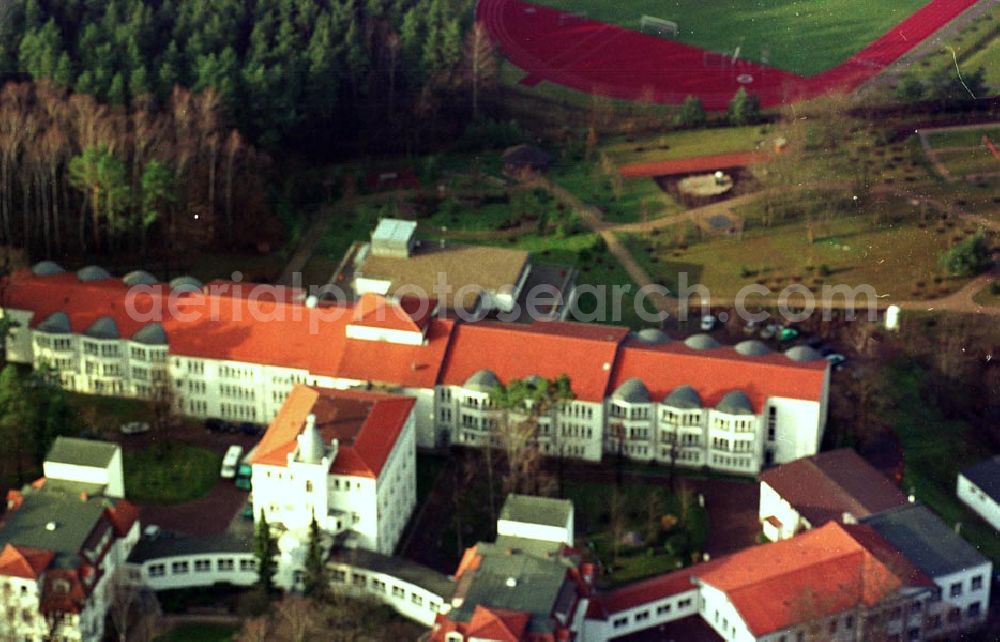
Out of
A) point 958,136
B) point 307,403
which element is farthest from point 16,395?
point 958,136

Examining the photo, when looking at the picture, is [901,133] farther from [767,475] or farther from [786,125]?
[767,475]

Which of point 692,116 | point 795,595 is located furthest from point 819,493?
point 692,116

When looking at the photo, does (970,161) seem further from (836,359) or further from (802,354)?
(802,354)

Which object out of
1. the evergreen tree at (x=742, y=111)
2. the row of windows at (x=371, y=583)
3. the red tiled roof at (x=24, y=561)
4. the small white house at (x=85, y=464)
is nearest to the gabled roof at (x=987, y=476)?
the row of windows at (x=371, y=583)

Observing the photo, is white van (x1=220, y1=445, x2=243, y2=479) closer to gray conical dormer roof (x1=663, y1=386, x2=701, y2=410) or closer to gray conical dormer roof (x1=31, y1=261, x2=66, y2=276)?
gray conical dormer roof (x1=31, y1=261, x2=66, y2=276)

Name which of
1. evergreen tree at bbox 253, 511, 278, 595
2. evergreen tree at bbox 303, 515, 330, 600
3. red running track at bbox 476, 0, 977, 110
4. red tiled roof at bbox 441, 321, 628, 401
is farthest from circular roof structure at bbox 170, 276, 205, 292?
red running track at bbox 476, 0, 977, 110

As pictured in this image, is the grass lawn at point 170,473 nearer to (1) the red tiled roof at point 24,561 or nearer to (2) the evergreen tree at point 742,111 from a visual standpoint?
(1) the red tiled roof at point 24,561
